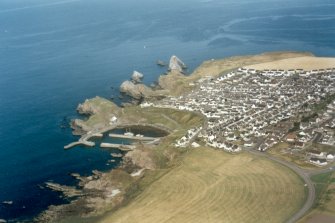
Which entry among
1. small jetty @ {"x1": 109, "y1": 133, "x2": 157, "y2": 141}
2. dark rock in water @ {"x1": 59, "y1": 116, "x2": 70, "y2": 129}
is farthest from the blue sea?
small jetty @ {"x1": 109, "y1": 133, "x2": 157, "y2": 141}

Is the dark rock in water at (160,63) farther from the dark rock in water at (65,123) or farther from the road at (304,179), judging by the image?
the road at (304,179)

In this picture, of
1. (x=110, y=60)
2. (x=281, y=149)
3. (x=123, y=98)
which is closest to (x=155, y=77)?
(x=123, y=98)

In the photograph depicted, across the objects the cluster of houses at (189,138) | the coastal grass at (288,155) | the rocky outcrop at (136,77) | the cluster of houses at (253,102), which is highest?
the rocky outcrop at (136,77)

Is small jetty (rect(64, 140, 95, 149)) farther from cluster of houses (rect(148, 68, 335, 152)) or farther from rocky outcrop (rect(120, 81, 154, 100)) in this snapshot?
rocky outcrop (rect(120, 81, 154, 100))

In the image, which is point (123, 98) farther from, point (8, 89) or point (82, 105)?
point (8, 89)

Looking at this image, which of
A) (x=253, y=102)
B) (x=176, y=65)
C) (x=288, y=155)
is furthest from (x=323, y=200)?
(x=176, y=65)

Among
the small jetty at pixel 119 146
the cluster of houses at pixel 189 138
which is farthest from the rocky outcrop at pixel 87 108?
the cluster of houses at pixel 189 138
